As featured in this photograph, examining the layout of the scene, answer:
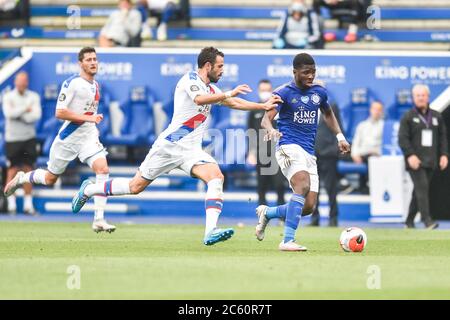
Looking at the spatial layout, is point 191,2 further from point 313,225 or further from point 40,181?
point 40,181

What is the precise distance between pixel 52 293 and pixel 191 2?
18890mm

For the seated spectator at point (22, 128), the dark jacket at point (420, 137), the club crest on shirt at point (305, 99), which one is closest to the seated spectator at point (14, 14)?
the seated spectator at point (22, 128)

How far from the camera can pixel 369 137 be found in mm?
24719

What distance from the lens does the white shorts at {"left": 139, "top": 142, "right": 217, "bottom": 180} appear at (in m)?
15.5

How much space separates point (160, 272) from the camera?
12273 mm

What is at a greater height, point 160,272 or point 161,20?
point 161,20

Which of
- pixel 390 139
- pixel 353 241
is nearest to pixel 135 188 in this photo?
pixel 353 241

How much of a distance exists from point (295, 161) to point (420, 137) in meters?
8.07

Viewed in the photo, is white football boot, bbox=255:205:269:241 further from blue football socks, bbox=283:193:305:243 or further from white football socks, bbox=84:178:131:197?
white football socks, bbox=84:178:131:197

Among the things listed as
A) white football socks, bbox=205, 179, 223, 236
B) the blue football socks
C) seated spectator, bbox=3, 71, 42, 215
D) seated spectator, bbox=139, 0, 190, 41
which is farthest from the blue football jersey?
seated spectator, bbox=139, 0, 190, 41

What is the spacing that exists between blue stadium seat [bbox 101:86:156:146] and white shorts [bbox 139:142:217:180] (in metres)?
10.0

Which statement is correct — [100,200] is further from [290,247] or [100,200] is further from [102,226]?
[290,247]

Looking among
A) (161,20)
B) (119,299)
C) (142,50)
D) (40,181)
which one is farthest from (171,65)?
(119,299)

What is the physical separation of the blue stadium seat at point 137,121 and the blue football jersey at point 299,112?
424 inches
